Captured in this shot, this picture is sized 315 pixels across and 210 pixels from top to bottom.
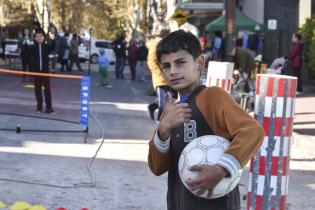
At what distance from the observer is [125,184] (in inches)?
323

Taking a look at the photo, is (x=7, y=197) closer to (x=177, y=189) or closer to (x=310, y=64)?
(x=177, y=189)

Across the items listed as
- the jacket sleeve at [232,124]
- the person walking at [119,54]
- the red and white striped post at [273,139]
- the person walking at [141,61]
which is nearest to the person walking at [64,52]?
the person walking at [119,54]

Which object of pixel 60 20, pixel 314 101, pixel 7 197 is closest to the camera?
pixel 7 197

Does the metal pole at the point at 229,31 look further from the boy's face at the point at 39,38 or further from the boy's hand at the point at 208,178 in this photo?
the boy's hand at the point at 208,178

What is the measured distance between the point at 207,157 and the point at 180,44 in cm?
52

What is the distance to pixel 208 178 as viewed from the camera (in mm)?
2914

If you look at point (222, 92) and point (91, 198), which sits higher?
point (222, 92)

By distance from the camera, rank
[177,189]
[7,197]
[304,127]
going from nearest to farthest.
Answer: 1. [177,189]
2. [7,197]
3. [304,127]

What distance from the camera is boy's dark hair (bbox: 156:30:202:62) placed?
313cm

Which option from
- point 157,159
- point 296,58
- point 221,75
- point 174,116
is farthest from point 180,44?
point 296,58

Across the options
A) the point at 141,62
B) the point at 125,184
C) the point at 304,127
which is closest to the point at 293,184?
the point at 125,184

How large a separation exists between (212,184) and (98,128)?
402 inches

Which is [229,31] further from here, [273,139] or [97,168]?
[273,139]

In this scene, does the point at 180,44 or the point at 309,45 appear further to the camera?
the point at 309,45
